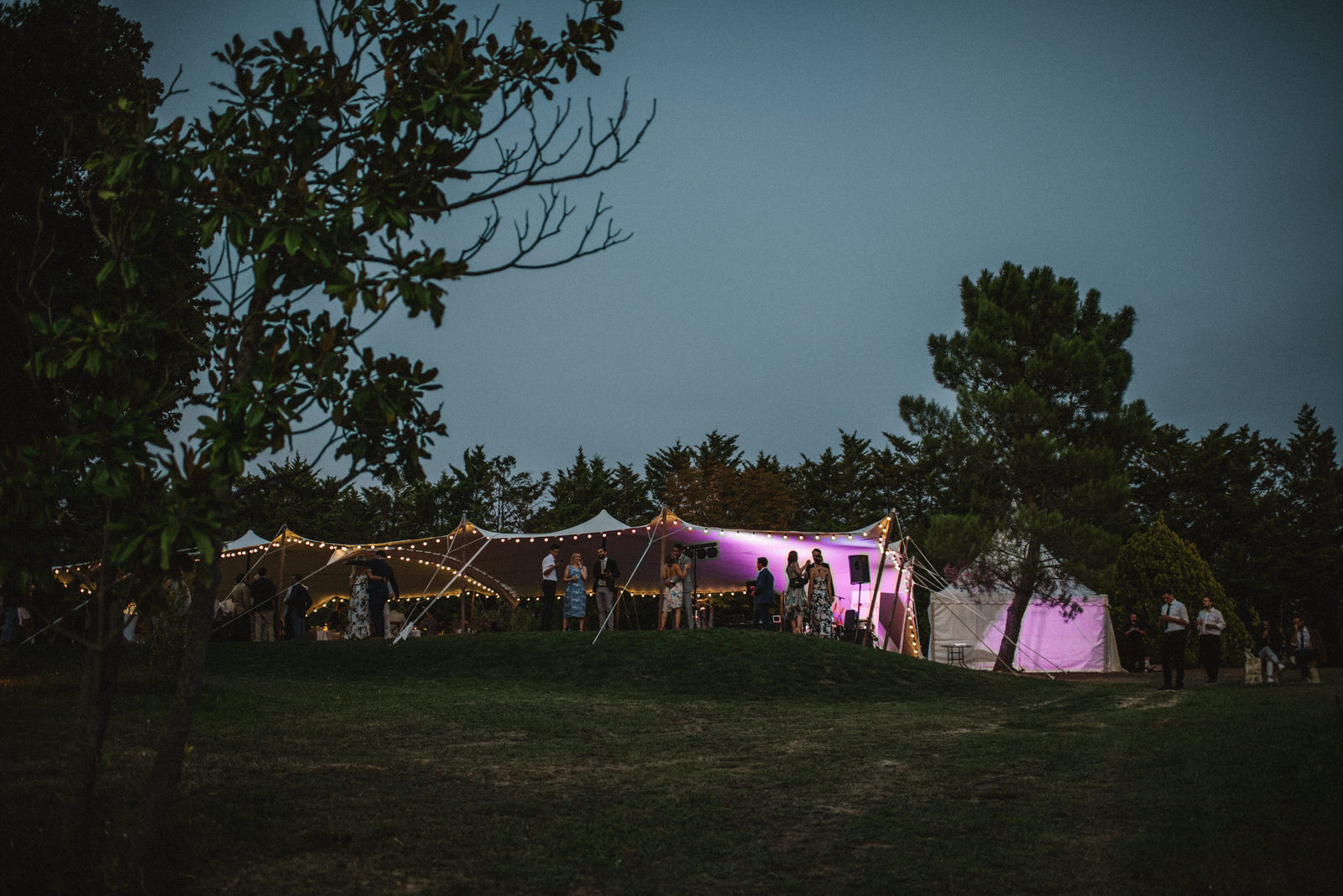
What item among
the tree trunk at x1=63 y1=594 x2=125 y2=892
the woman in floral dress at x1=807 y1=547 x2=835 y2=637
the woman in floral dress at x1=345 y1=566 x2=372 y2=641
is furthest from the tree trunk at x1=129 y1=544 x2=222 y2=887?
the woman in floral dress at x1=345 y1=566 x2=372 y2=641

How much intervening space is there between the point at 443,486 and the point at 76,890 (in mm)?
37937

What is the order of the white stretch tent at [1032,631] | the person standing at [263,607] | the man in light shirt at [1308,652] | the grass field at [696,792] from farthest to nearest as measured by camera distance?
the white stretch tent at [1032,631]
the person standing at [263,607]
the man in light shirt at [1308,652]
the grass field at [696,792]

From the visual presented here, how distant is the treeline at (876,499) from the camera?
3550 centimetres

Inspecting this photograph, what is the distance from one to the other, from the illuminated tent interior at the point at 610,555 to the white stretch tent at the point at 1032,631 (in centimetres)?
205

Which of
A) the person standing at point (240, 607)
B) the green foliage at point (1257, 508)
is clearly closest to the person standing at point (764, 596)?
the person standing at point (240, 607)

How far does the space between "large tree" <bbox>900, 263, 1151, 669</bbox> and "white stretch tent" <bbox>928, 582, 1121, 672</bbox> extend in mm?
1482

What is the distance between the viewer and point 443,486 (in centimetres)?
4066

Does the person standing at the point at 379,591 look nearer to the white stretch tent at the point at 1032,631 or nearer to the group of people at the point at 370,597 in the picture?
the group of people at the point at 370,597

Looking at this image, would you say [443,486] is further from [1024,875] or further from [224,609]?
[1024,875]

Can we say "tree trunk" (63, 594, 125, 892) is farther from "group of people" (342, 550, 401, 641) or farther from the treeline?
the treeline

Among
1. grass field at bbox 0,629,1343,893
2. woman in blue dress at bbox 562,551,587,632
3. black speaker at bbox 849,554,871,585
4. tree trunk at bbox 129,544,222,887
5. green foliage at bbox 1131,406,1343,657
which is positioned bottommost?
grass field at bbox 0,629,1343,893

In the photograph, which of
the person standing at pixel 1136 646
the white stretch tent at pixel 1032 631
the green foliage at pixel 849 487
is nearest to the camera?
the person standing at pixel 1136 646

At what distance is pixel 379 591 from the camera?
16.9m

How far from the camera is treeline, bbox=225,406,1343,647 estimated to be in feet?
116
